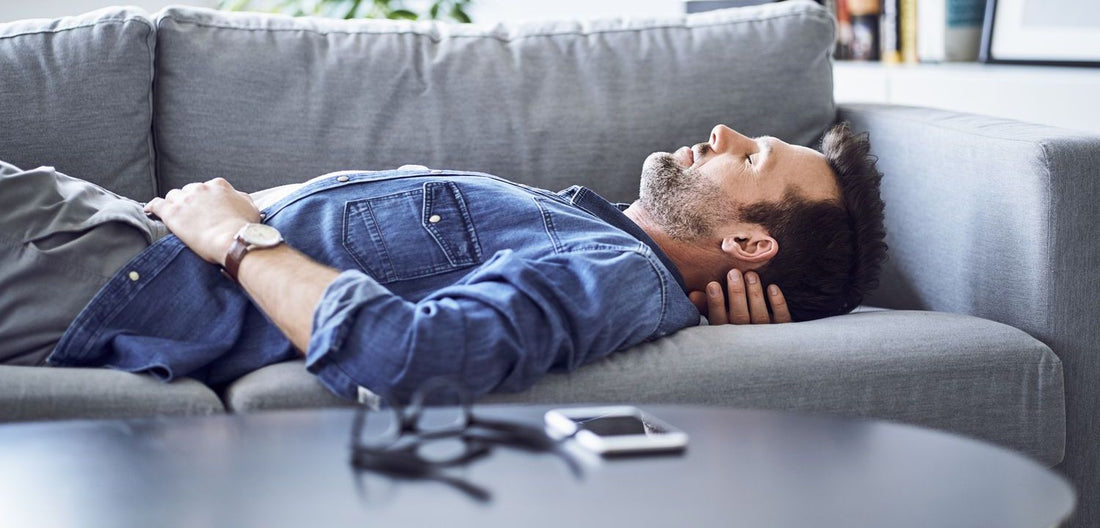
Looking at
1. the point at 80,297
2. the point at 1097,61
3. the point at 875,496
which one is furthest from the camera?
the point at 1097,61

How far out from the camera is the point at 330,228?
151 centimetres

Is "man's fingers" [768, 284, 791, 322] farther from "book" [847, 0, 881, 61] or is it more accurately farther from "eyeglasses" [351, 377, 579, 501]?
"book" [847, 0, 881, 61]

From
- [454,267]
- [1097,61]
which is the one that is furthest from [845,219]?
[1097,61]

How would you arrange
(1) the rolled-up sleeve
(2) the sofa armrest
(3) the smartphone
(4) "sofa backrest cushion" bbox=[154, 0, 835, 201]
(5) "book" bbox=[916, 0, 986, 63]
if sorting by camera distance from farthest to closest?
(5) "book" bbox=[916, 0, 986, 63] < (4) "sofa backrest cushion" bbox=[154, 0, 835, 201] < (2) the sofa armrest < (1) the rolled-up sleeve < (3) the smartphone

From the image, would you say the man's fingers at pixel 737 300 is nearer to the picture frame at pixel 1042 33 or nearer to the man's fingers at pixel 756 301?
the man's fingers at pixel 756 301

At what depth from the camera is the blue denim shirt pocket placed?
4.80 ft

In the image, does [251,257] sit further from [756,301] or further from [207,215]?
[756,301]

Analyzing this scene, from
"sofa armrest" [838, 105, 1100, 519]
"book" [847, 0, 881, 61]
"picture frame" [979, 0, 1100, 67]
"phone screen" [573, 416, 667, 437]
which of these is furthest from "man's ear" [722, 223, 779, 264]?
"book" [847, 0, 881, 61]

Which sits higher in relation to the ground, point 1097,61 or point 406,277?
point 406,277

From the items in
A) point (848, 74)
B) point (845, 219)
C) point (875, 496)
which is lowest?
point (848, 74)

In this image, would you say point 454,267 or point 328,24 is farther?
point 328,24

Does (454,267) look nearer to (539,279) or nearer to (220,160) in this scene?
(539,279)

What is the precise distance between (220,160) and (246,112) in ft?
0.32

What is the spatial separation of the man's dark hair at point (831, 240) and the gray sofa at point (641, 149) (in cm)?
7
